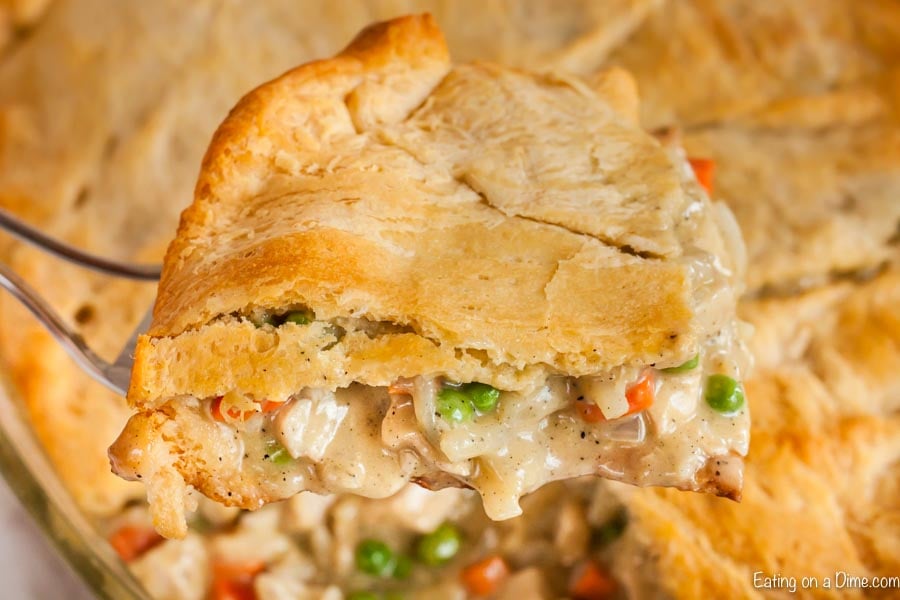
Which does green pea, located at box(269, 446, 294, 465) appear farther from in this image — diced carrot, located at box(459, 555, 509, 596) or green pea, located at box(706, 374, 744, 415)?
diced carrot, located at box(459, 555, 509, 596)

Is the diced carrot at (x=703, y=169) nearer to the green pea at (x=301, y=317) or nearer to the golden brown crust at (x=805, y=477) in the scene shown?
the golden brown crust at (x=805, y=477)

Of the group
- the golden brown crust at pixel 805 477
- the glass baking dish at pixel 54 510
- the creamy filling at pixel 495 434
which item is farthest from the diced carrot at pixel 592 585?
the glass baking dish at pixel 54 510

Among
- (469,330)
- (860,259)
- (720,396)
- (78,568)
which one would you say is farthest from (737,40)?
(78,568)

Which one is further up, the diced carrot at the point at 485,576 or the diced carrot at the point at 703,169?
the diced carrot at the point at 703,169

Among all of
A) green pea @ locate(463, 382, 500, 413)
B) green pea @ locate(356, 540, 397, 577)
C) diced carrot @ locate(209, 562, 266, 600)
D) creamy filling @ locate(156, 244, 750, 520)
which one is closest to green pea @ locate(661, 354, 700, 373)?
creamy filling @ locate(156, 244, 750, 520)

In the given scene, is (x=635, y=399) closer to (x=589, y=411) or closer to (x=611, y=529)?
(x=589, y=411)

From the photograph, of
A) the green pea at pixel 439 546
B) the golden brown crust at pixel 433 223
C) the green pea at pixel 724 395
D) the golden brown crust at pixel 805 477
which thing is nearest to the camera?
the golden brown crust at pixel 433 223

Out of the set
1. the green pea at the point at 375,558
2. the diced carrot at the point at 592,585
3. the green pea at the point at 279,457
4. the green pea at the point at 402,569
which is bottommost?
the diced carrot at the point at 592,585
